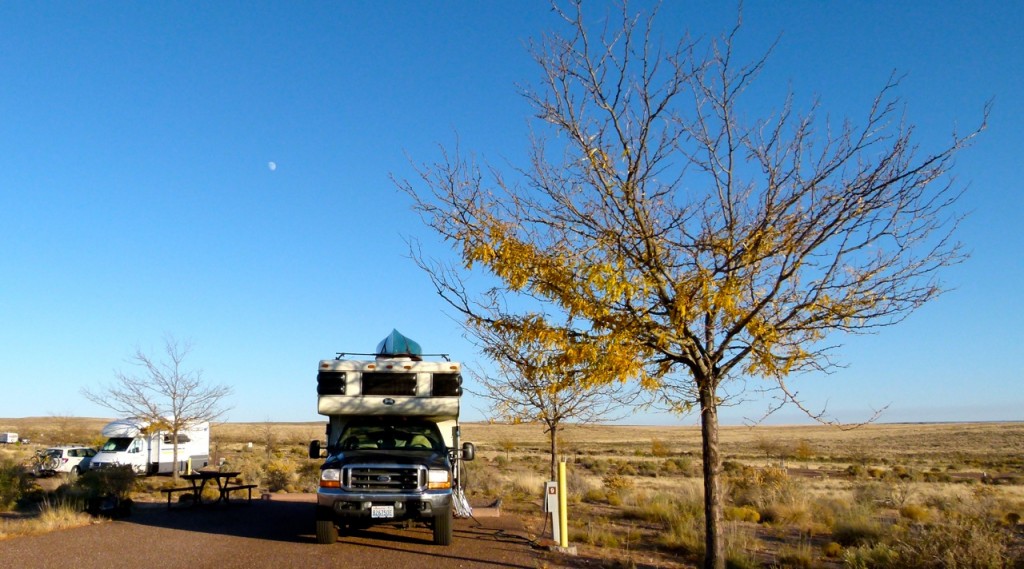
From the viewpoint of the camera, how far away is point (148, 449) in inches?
1243

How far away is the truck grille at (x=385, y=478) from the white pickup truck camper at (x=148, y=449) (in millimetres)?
21298

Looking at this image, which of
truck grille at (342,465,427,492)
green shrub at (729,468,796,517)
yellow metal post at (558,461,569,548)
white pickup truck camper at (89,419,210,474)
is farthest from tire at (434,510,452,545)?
white pickup truck camper at (89,419,210,474)

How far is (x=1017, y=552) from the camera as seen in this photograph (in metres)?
11.2

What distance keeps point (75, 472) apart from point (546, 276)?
3010 centimetres

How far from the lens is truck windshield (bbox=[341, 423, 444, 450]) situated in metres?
13.2

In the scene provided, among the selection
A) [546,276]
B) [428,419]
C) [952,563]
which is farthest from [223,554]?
[952,563]

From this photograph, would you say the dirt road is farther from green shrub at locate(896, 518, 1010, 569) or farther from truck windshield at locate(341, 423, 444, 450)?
green shrub at locate(896, 518, 1010, 569)

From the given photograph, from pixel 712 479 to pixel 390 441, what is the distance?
6.78 metres

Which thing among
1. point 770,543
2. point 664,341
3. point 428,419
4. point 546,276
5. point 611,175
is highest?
point 611,175

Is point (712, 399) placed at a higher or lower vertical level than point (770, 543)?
higher

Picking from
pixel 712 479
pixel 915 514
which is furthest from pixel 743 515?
pixel 712 479

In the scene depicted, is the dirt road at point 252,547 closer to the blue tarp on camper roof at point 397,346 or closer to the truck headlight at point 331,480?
the truck headlight at point 331,480

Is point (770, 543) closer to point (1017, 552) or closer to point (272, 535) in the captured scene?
point (1017, 552)

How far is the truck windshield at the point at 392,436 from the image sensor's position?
1320cm
